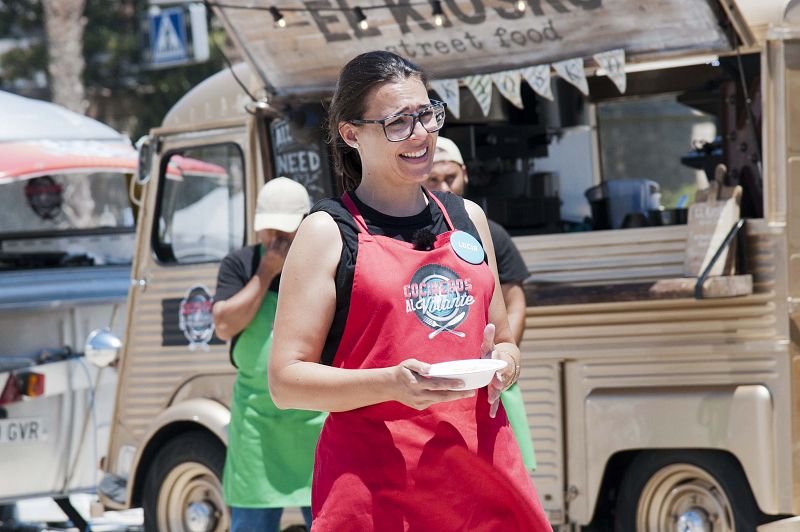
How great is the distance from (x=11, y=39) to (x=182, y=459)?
2009 cm

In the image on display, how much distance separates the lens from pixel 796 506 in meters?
4.98

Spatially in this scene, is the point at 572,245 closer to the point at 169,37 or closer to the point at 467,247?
the point at 467,247

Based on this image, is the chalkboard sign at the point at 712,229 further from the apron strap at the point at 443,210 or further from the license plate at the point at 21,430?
the license plate at the point at 21,430

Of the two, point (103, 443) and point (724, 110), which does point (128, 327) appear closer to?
point (103, 443)

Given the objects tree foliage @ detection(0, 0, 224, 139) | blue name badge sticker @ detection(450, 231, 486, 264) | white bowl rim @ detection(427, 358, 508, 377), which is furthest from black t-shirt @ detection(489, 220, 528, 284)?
tree foliage @ detection(0, 0, 224, 139)

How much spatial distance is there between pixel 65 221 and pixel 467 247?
22.5 feet

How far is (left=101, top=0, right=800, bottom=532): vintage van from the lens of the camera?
200 inches

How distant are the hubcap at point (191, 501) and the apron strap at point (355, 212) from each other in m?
3.71

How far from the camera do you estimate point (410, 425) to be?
2.74m

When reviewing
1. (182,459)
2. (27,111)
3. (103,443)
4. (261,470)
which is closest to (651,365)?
(261,470)

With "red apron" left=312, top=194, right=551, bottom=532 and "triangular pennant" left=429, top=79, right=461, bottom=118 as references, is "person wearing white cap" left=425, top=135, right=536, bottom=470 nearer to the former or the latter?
"triangular pennant" left=429, top=79, right=461, bottom=118

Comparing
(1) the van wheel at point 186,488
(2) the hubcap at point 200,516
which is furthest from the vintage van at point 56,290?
(2) the hubcap at point 200,516

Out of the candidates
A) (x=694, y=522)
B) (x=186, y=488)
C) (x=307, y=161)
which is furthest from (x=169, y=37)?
(x=694, y=522)

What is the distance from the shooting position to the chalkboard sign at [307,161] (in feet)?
20.5
